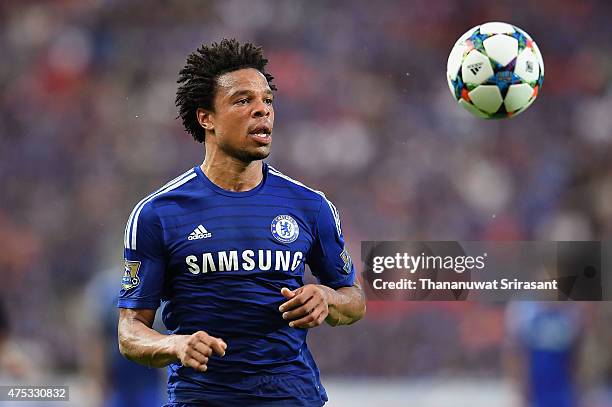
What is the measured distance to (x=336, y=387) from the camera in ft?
25.2

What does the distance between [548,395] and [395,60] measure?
12.7 feet

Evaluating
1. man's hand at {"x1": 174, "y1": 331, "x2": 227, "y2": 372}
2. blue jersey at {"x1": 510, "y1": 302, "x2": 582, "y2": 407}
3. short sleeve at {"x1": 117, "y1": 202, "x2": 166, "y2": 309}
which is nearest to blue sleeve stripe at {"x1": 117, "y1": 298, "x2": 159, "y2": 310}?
short sleeve at {"x1": 117, "y1": 202, "x2": 166, "y2": 309}

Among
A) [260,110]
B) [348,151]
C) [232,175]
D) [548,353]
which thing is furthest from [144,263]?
[348,151]

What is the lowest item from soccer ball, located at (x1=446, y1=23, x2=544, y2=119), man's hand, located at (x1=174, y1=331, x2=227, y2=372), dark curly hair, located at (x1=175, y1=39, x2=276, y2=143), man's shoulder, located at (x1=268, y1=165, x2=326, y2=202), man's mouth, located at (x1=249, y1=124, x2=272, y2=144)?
man's hand, located at (x1=174, y1=331, x2=227, y2=372)

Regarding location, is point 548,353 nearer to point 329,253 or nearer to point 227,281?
point 329,253

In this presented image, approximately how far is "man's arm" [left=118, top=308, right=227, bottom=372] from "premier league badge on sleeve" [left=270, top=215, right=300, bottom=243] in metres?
0.53

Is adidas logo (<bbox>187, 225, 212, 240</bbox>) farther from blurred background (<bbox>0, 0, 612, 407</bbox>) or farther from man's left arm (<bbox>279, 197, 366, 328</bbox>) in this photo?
blurred background (<bbox>0, 0, 612, 407</bbox>)

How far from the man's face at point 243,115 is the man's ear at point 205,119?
0.02 metres

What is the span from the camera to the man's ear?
11.8ft

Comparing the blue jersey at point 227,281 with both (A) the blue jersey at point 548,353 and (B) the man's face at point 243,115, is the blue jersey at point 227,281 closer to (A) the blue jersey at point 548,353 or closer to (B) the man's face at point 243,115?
(B) the man's face at point 243,115

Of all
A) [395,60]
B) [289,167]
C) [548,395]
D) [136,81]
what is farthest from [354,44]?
[548,395]

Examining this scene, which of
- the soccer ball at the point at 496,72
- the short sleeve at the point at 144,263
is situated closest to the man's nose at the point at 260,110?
the short sleeve at the point at 144,263

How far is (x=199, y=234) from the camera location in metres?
3.36

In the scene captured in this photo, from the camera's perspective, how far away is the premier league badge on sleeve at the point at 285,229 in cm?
342
